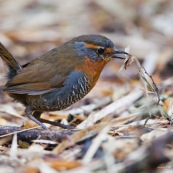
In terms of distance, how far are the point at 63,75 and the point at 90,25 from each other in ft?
15.9

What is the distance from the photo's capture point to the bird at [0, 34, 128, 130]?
5172mm

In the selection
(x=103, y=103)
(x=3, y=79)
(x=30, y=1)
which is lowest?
(x=103, y=103)

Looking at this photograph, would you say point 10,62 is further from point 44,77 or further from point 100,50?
point 100,50

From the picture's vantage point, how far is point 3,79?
5426 millimetres

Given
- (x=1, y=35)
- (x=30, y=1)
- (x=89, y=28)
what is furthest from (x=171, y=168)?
(x=30, y=1)

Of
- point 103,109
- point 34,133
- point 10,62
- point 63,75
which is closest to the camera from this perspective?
point 34,133

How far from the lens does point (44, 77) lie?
5.21 m

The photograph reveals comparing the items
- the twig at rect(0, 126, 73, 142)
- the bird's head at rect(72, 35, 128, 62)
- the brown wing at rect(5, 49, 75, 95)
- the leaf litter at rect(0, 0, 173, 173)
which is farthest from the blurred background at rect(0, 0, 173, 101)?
the twig at rect(0, 126, 73, 142)

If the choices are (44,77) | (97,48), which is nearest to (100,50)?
(97,48)

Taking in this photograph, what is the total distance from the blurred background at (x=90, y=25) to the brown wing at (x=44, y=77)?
110 inches

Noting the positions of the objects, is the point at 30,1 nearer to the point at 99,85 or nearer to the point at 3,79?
the point at 99,85

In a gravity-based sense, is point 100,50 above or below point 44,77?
above

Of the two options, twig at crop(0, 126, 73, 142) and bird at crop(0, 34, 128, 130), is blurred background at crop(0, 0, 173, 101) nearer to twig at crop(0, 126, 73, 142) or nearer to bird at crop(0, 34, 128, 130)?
bird at crop(0, 34, 128, 130)

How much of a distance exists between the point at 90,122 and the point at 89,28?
15.5 ft
